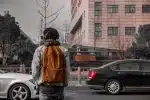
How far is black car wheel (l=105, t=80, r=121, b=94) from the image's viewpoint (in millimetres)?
18047

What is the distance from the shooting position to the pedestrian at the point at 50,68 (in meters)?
6.20

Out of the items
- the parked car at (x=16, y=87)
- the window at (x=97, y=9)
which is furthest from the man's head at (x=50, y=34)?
the window at (x=97, y=9)

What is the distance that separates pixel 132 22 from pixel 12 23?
31.5 metres

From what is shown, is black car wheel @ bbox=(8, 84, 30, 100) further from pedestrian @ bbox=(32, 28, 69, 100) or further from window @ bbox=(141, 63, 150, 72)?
pedestrian @ bbox=(32, 28, 69, 100)

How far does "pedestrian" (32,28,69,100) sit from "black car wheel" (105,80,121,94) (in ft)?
38.8

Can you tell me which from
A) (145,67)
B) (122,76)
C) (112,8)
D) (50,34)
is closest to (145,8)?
(112,8)

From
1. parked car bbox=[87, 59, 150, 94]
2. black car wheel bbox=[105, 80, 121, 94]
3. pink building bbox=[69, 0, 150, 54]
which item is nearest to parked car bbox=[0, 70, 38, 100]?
parked car bbox=[87, 59, 150, 94]

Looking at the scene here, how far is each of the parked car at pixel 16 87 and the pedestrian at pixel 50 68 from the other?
702cm

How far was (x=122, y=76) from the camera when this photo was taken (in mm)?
18031

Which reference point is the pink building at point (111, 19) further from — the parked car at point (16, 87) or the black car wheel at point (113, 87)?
the parked car at point (16, 87)

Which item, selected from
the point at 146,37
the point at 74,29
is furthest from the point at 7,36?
the point at 74,29

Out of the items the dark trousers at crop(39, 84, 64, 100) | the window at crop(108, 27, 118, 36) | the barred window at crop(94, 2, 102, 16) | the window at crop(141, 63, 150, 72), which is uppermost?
the barred window at crop(94, 2, 102, 16)

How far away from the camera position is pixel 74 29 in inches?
4296

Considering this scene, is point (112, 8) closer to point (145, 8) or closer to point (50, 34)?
point (145, 8)
